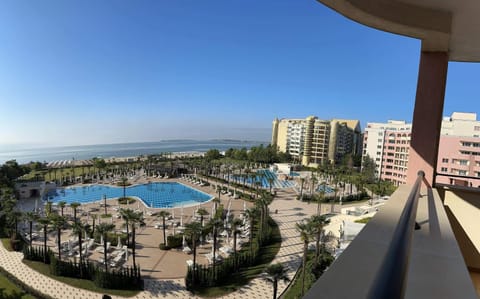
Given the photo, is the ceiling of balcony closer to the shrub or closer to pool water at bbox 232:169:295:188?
the shrub

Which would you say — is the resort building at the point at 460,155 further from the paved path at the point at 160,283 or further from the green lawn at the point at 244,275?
the green lawn at the point at 244,275

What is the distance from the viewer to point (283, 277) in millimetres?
7746

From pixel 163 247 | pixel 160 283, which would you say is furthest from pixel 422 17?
pixel 163 247

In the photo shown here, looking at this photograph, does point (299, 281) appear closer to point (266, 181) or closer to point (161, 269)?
point (161, 269)

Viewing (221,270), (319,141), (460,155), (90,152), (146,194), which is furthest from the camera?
(90,152)

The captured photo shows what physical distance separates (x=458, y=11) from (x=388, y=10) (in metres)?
0.45

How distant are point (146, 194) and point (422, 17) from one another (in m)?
19.4

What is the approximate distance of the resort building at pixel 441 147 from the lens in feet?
56.6

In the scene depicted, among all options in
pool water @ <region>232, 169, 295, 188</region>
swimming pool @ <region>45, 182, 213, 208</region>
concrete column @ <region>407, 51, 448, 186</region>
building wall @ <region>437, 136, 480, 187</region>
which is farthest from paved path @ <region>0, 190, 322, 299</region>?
building wall @ <region>437, 136, 480, 187</region>

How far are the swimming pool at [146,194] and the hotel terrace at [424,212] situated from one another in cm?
1573

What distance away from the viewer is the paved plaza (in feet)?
25.1

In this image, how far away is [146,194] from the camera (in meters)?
19.0

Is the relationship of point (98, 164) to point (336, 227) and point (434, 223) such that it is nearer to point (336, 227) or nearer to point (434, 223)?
point (336, 227)

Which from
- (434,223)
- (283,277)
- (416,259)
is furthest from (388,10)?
(283,277)
